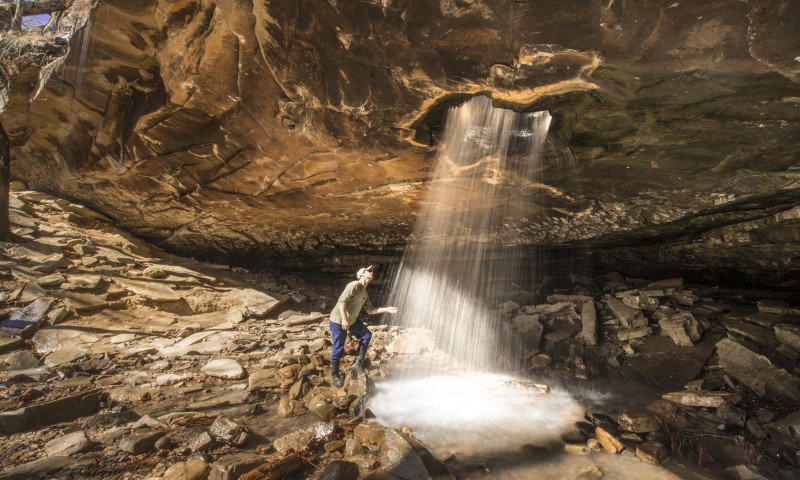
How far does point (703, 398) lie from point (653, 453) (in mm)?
1737

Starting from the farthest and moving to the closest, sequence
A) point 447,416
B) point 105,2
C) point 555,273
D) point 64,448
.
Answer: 1. point 555,273
2. point 447,416
3. point 105,2
4. point 64,448

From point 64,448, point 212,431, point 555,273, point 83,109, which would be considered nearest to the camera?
point 64,448

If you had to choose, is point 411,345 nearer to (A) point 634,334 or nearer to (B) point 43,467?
(A) point 634,334

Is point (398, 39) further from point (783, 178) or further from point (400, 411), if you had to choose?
point (783, 178)

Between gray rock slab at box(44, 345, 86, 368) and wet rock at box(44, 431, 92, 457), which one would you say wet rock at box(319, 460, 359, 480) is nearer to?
wet rock at box(44, 431, 92, 457)

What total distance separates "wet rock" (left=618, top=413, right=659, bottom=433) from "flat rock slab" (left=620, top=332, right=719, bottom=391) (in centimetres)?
163

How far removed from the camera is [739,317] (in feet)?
19.4

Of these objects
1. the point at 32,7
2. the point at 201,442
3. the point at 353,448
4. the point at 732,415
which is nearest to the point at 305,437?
the point at 353,448

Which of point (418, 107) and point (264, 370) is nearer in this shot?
point (418, 107)

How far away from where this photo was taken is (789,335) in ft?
15.9

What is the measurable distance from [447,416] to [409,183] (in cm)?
339

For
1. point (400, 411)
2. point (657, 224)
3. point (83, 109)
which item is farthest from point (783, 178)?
point (83, 109)

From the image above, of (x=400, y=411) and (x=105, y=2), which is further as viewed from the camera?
(x=400, y=411)

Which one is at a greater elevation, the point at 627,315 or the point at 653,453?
the point at 627,315
